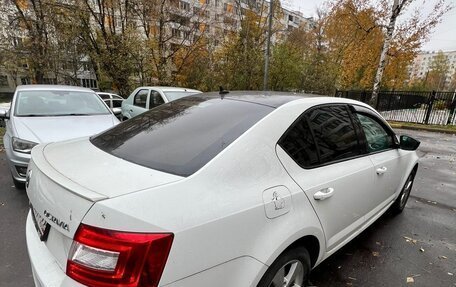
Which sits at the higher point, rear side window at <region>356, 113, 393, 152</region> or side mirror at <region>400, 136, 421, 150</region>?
rear side window at <region>356, 113, 393, 152</region>

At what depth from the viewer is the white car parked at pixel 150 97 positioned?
7.29m

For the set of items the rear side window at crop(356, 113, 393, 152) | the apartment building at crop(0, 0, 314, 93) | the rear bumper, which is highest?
the apartment building at crop(0, 0, 314, 93)

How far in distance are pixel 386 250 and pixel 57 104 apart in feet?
18.2

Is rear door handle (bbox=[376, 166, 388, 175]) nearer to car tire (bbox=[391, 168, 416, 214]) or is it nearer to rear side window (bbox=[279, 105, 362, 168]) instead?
rear side window (bbox=[279, 105, 362, 168])

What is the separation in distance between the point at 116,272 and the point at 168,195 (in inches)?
14.8

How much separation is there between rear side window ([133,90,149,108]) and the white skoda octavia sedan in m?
5.65

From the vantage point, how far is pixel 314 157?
6.59 feet

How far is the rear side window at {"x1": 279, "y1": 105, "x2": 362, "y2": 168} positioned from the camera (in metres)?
1.88

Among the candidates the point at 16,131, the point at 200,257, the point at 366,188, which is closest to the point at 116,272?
the point at 200,257

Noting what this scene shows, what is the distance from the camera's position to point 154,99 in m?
7.45

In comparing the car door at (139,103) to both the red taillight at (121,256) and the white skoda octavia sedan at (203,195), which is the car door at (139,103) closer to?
the white skoda octavia sedan at (203,195)

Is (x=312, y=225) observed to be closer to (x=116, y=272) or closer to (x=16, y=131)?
(x=116, y=272)

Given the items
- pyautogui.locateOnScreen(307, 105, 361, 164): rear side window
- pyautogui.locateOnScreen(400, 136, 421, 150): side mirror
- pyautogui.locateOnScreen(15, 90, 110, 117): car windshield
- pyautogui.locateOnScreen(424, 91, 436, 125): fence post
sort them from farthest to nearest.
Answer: pyautogui.locateOnScreen(424, 91, 436, 125): fence post, pyautogui.locateOnScreen(15, 90, 110, 117): car windshield, pyautogui.locateOnScreen(400, 136, 421, 150): side mirror, pyautogui.locateOnScreen(307, 105, 361, 164): rear side window

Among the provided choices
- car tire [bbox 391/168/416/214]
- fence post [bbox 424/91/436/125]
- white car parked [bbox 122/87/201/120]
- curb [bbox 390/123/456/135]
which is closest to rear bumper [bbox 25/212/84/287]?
car tire [bbox 391/168/416/214]
